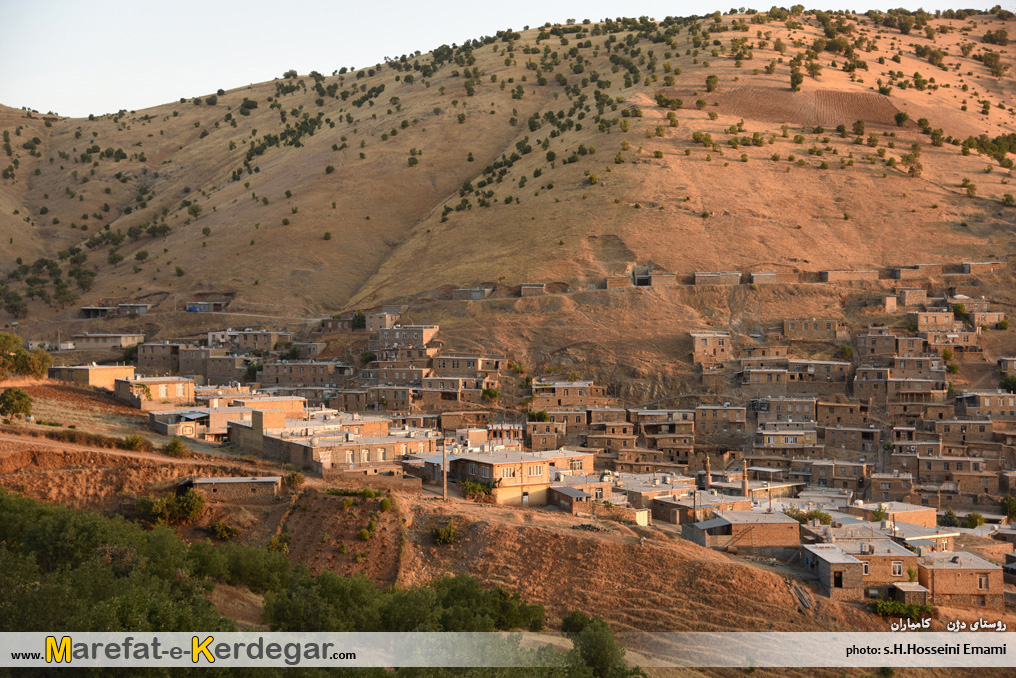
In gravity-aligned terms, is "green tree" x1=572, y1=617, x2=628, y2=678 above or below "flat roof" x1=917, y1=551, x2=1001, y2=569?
below

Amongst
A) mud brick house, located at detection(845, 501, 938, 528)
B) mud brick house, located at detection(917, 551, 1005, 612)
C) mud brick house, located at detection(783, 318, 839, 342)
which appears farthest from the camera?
mud brick house, located at detection(783, 318, 839, 342)

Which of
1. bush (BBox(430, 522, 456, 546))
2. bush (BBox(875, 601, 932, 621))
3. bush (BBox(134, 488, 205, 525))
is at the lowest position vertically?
bush (BBox(875, 601, 932, 621))

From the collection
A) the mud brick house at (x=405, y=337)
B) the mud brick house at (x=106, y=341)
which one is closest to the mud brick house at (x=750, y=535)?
the mud brick house at (x=405, y=337)

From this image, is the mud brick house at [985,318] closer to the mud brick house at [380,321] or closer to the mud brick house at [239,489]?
the mud brick house at [380,321]

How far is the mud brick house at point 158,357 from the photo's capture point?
61.7 m

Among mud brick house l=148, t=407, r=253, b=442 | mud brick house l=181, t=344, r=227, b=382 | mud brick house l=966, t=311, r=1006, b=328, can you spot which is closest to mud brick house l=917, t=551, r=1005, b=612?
mud brick house l=148, t=407, r=253, b=442

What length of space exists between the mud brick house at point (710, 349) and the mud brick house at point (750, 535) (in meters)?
22.8

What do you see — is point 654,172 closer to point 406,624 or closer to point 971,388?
point 971,388

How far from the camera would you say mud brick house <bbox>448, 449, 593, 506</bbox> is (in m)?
33.6

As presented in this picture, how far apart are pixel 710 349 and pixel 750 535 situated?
23.9 m

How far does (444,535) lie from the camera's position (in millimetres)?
28281

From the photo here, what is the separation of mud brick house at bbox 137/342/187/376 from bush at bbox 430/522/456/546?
120ft

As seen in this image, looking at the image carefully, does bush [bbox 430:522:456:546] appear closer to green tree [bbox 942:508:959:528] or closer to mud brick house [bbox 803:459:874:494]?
green tree [bbox 942:508:959:528]

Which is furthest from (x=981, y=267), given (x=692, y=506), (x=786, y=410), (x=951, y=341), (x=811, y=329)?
(x=692, y=506)
